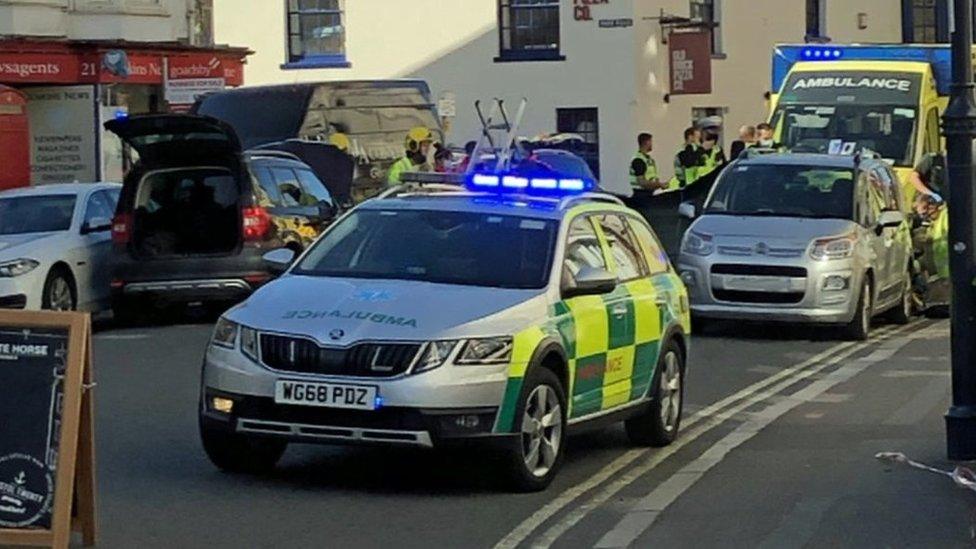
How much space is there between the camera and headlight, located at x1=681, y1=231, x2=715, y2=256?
20.1 meters

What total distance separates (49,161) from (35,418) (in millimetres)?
25754

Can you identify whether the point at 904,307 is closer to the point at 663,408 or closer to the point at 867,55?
the point at 867,55

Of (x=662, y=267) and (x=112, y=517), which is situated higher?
(x=662, y=267)

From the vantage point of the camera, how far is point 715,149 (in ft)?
92.0

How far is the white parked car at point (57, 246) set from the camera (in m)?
19.2

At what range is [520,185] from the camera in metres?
12.2

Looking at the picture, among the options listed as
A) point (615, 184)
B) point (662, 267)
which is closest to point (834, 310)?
point (662, 267)

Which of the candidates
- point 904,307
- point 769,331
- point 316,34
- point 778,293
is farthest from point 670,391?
point 316,34

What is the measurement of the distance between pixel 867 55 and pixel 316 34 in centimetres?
1729

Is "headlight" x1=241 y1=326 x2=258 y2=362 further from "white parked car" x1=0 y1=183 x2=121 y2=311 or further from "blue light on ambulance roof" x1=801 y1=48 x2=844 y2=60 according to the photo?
"blue light on ambulance roof" x1=801 y1=48 x2=844 y2=60

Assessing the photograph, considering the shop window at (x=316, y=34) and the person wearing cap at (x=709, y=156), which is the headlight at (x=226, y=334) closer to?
the person wearing cap at (x=709, y=156)

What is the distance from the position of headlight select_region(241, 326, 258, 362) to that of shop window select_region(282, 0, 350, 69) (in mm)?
32026

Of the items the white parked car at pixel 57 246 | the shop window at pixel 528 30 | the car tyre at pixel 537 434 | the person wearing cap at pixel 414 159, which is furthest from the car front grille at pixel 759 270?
the shop window at pixel 528 30

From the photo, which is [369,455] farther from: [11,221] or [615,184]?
[615,184]
